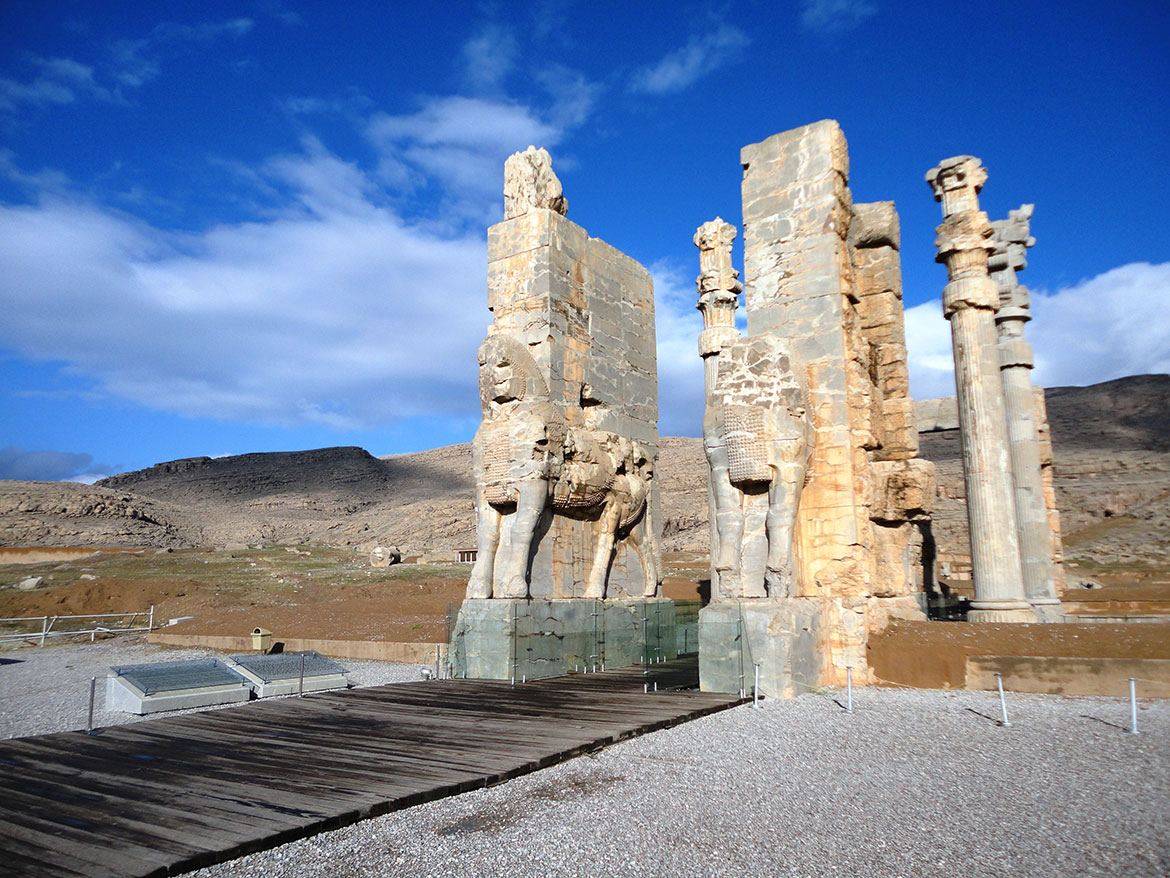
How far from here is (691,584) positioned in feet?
64.0

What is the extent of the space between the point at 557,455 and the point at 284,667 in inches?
164

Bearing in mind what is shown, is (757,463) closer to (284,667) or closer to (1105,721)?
(1105,721)

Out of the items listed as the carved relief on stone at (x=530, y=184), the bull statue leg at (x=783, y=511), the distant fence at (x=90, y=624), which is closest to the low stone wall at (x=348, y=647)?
the distant fence at (x=90, y=624)

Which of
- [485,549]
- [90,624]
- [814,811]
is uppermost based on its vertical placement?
[485,549]

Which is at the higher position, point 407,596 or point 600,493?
point 600,493

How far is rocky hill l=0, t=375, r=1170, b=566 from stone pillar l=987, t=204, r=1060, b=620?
17140 millimetres

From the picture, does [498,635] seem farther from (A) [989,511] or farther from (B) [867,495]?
(A) [989,511]

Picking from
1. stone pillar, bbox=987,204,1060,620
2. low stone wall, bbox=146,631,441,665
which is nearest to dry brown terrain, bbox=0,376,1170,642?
stone pillar, bbox=987,204,1060,620

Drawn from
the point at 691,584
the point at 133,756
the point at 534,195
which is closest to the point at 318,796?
the point at 133,756

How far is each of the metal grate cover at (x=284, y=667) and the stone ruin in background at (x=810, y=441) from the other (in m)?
4.84

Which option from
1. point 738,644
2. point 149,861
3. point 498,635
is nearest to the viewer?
point 149,861

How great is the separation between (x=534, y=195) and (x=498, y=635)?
221 inches

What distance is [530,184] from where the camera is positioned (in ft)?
33.6

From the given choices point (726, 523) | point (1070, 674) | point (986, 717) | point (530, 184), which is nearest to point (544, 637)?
point (726, 523)
